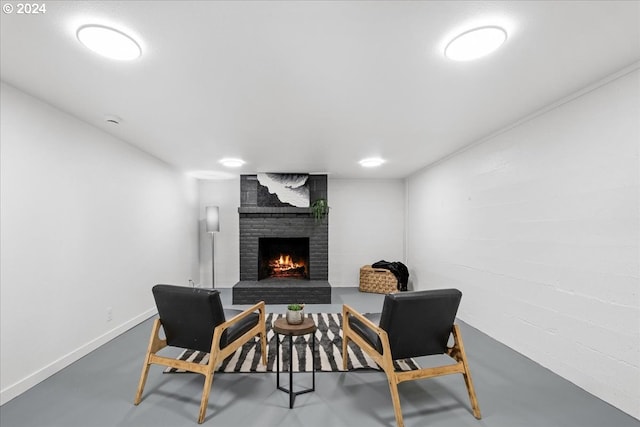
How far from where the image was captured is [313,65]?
1.97m

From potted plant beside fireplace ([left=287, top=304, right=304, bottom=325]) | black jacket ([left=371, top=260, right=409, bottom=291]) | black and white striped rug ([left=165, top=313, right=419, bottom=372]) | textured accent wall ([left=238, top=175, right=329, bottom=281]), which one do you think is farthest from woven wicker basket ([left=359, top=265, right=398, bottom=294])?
potted plant beside fireplace ([left=287, top=304, right=304, bottom=325])

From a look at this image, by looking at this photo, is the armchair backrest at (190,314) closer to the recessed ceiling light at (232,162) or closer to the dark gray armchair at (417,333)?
the dark gray armchair at (417,333)

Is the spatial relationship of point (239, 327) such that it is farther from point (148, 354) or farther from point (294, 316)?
point (148, 354)

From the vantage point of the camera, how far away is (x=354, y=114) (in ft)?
9.29

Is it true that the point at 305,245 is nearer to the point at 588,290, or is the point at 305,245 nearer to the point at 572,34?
the point at 588,290

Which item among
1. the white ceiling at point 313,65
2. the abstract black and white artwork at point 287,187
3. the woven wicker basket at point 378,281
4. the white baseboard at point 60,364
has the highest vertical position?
the white ceiling at point 313,65

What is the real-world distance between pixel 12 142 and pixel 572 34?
3.95m

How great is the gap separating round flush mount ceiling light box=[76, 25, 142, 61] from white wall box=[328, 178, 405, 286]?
4925 millimetres

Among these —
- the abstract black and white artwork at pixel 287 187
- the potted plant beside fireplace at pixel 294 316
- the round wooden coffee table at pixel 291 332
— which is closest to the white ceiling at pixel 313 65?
the potted plant beside fireplace at pixel 294 316

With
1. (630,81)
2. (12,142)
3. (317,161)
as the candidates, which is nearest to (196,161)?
(317,161)

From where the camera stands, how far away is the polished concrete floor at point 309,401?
201 cm

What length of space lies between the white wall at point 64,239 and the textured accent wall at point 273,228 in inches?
69.8

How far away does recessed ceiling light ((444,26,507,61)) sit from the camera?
1.63 metres

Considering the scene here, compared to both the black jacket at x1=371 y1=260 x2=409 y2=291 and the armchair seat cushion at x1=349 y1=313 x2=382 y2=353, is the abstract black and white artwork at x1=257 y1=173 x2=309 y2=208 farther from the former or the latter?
the armchair seat cushion at x1=349 y1=313 x2=382 y2=353
